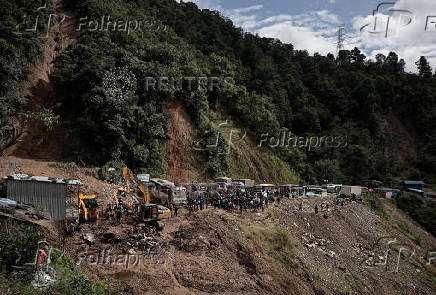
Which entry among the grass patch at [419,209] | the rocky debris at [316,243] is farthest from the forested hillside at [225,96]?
the rocky debris at [316,243]

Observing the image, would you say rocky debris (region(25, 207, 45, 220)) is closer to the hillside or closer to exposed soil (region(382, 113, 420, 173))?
the hillside

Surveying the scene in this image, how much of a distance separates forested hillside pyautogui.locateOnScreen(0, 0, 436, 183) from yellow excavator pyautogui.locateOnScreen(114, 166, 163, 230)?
6726 millimetres

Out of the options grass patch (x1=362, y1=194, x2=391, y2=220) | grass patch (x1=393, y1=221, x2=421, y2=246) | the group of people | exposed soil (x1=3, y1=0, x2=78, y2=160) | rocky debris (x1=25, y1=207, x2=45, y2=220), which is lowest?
grass patch (x1=393, y1=221, x2=421, y2=246)

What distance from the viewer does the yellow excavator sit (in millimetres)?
18125

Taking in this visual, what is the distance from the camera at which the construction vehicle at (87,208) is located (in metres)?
17.3

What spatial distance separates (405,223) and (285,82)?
32375 mm

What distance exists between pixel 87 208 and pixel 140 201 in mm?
4483

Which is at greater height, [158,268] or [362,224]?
[158,268]

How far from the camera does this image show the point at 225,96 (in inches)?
1727

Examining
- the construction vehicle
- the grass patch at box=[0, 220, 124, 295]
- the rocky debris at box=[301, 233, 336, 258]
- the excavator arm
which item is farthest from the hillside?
the excavator arm

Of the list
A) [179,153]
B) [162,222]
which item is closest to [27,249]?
[162,222]

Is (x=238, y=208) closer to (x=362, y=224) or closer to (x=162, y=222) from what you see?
(x=162, y=222)

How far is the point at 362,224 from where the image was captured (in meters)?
29.6

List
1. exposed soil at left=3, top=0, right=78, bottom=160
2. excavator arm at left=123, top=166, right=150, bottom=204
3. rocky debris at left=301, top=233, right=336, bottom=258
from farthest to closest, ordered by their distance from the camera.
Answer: exposed soil at left=3, top=0, right=78, bottom=160, rocky debris at left=301, top=233, right=336, bottom=258, excavator arm at left=123, top=166, right=150, bottom=204
